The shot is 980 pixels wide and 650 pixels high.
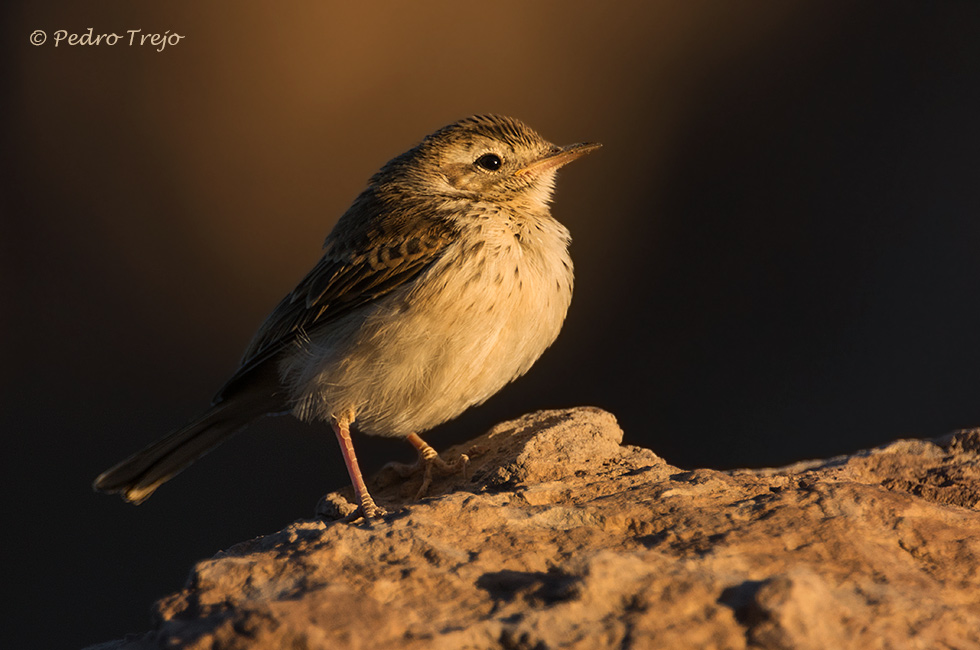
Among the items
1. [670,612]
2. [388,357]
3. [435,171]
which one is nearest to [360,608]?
→ [670,612]

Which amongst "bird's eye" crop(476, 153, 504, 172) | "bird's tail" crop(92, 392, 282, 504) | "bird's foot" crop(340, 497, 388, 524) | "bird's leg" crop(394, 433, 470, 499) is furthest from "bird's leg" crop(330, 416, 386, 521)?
"bird's eye" crop(476, 153, 504, 172)

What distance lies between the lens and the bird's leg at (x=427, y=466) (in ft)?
15.9

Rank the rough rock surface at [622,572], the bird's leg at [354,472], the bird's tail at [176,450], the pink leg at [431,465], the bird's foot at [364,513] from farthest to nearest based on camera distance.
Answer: the bird's tail at [176,450] < the pink leg at [431,465] < the bird's leg at [354,472] < the bird's foot at [364,513] < the rough rock surface at [622,572]

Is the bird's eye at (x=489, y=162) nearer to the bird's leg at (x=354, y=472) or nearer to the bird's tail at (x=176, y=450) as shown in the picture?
the bird's leg at (x=354, y=472)

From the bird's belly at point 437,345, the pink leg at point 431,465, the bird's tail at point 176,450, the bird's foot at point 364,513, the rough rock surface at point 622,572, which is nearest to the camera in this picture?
the rough rock surface at point 622,572

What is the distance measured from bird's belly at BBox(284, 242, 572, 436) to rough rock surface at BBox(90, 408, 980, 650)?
0.99m

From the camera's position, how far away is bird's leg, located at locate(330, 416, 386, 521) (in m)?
4.04

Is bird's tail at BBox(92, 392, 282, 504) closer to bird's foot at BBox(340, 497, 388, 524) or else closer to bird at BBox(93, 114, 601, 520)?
bird at BBox(93, 114, 601, 520)

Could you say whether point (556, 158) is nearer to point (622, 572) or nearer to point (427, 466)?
point (427, 466)

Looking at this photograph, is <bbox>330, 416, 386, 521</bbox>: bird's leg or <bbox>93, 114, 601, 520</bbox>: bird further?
<bbox>93, 114, 601, 520</bbox>: bird

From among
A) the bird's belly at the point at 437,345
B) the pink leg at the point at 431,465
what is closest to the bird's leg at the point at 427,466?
the pink leg at the point at 431,465

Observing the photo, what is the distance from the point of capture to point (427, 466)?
5.01m

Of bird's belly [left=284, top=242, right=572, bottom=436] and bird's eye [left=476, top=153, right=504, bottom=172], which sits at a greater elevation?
bird's eye [left=476, top=153, right=504, bottom=172]

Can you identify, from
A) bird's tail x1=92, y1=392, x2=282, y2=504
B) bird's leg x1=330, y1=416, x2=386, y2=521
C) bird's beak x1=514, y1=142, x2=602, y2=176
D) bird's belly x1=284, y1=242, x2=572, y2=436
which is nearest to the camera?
bird's leg x1=330, y1=416, x2=386, y2=521
